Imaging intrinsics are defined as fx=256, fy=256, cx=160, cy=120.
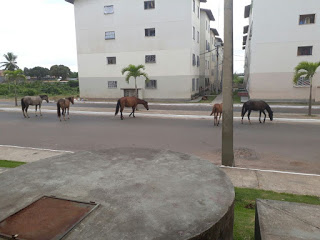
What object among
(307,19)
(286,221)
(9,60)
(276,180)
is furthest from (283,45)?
(9,60)

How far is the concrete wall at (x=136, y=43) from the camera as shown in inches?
1056

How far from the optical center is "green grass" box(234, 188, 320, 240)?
4.02 m

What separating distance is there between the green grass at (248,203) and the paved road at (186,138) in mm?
2228

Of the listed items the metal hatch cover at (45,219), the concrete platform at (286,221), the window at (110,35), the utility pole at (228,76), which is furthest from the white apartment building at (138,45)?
the metal hatch cover at (45,219)

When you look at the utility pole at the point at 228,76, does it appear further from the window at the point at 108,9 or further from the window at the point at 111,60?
the window at the point at 108,9

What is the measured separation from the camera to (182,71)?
89.8 ft

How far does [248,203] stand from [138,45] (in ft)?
83.7

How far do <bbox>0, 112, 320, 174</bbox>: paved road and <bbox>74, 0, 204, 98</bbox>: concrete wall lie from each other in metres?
12.6

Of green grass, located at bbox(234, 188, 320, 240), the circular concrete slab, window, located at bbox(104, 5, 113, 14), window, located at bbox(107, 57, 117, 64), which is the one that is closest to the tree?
window, located at bbox(107, 57, 117, 64)

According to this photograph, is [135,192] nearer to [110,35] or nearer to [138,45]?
[138,45]

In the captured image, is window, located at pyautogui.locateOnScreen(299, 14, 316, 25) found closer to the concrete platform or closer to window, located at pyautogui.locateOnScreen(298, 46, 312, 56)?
window, located at pyautogui.locateOnScreen(298, 46, 312, 56)

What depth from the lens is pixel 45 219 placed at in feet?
10.1

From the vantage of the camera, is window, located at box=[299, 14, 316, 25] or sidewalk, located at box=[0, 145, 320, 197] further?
window, located at box=[299, 14, 316, 25]

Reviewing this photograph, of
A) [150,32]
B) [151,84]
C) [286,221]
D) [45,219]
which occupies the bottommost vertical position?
[286,221]
